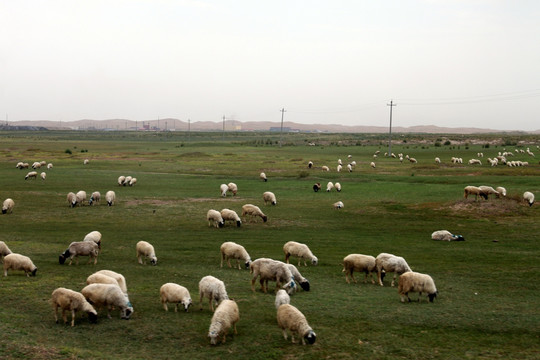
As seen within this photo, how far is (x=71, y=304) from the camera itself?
46.6 ft

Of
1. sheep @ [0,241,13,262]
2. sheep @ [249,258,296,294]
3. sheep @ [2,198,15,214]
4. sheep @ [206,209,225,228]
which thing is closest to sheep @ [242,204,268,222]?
sheep @ [206,209,225,228]

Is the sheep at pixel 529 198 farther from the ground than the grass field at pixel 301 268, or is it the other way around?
the sheep at pixel 529 198

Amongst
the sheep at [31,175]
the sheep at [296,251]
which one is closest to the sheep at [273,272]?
the sheep at [296,251]

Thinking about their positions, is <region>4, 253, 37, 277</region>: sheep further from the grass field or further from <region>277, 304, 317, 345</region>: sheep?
<region>277, 304, 317, 345</region>: sheep

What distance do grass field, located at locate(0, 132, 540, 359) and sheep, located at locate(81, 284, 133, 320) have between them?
0.31 meters

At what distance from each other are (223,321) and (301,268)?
872 cm

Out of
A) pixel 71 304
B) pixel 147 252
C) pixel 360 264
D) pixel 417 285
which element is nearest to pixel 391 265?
pixel 360 264

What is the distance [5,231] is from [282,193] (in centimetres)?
2415

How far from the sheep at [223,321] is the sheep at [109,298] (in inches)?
121

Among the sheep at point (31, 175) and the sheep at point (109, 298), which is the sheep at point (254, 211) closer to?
the sheep at point (109, 298)

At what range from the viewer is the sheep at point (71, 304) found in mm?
14172

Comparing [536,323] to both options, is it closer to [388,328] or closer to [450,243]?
[388,328]

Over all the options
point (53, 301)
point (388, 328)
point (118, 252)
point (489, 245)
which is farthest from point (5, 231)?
point (489, 245)

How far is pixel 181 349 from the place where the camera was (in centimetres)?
1258
